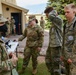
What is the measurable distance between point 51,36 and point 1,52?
337 centimetres

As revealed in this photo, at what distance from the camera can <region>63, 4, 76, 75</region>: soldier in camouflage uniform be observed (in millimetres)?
5094

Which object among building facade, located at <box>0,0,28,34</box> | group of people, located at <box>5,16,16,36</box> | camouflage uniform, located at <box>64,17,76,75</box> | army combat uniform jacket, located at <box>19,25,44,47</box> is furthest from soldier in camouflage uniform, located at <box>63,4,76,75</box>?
building facade, located at <box>0,0,28,34</box>

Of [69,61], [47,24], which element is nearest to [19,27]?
[47,24]

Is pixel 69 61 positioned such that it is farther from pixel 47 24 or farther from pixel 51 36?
pixel 47 24

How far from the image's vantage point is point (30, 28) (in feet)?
25.2

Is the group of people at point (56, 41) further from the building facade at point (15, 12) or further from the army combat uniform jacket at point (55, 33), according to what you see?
the building facade at point (15, 12)

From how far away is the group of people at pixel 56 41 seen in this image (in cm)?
514

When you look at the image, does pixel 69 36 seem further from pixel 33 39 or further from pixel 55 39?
pixel 33 39

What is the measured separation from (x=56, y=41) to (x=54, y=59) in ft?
1.63

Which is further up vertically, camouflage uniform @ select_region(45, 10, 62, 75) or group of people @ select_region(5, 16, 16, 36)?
camouflage uniform @ select_region(45, 10, 62, 75)

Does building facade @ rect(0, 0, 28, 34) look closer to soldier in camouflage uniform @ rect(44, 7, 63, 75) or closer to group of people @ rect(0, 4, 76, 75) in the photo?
group of people @ rect(0, 4, 76, 75)

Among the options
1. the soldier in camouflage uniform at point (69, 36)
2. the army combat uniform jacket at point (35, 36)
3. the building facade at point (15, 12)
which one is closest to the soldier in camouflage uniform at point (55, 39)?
the army combat uniform jacket at point (35, 36)

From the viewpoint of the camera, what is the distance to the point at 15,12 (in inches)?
947

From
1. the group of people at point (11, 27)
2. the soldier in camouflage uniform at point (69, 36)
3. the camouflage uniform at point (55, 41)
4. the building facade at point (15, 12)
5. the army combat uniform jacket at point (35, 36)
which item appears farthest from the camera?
the building facade at point (15, 12)
